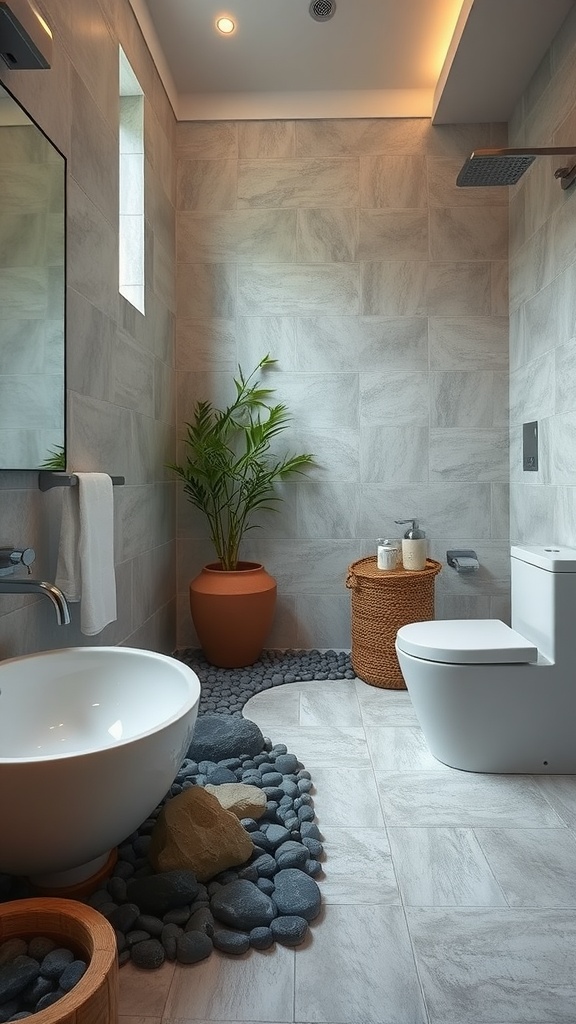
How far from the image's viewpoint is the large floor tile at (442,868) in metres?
1.35

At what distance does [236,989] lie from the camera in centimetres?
112

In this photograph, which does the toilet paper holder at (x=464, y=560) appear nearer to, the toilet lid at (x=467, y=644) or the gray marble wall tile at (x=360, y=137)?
the toilet lid at (x=467, y=644)

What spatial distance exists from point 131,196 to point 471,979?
267cm

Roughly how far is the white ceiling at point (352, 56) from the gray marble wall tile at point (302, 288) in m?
0.72

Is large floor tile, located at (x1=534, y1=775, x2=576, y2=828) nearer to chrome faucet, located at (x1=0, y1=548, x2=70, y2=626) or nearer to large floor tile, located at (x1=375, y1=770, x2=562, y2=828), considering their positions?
large floor tile, located at (x1=375, y1=770, x2=562, y2=828)

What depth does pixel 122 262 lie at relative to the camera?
2504 millimetres

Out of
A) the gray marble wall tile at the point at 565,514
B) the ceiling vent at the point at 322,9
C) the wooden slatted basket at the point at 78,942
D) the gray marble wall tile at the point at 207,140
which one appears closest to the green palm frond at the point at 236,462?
A: the gray marble wall tile at the point at 207,140

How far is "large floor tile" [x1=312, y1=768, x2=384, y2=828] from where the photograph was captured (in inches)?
65.9

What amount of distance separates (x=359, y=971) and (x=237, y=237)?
2934 millimetres

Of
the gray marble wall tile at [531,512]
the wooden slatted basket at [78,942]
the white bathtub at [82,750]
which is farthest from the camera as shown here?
the gray marble wall tile at [531,512]

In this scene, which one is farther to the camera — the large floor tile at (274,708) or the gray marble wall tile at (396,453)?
the gray marble wall tile at (396,453)

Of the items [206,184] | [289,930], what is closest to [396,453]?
[206,184]

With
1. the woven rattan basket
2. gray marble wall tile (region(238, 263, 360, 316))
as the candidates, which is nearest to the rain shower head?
gray marble wall tile (region(238, 263, 360, 316))

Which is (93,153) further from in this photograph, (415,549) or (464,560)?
(464,560)
